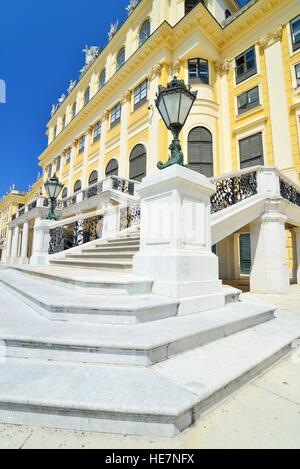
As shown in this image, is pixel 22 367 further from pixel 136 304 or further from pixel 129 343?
pixel 136 304

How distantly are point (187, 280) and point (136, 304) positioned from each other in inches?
39.9

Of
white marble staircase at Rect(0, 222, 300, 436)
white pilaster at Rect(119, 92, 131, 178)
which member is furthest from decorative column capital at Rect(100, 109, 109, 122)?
white marble staircase at Rect(0, 222, 300, 436)

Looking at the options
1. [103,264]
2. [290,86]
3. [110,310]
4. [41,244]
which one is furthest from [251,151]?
[110,310]

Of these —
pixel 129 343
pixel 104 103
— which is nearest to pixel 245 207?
pixel 129 343

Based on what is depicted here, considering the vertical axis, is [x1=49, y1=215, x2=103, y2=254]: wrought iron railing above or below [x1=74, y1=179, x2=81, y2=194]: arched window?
below

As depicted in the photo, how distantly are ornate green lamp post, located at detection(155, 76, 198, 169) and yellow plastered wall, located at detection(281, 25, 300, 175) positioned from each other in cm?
1033

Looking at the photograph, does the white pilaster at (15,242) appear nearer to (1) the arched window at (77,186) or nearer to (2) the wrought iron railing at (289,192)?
(1) the arched window at (77,186)

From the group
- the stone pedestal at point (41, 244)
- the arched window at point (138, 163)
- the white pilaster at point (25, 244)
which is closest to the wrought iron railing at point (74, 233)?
the stone pedestal at point (41, 244)

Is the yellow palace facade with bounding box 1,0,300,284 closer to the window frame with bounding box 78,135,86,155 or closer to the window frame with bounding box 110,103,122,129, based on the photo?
the window frame with bounding box 110,103,122,129

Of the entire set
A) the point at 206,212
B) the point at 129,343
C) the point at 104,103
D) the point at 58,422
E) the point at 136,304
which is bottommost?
the point at 58,422

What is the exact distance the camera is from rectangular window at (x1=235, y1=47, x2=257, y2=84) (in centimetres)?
1452

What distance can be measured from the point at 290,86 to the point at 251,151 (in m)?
3.58

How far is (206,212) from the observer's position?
419cm

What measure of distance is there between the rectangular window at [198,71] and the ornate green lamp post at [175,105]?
43.7 feet
